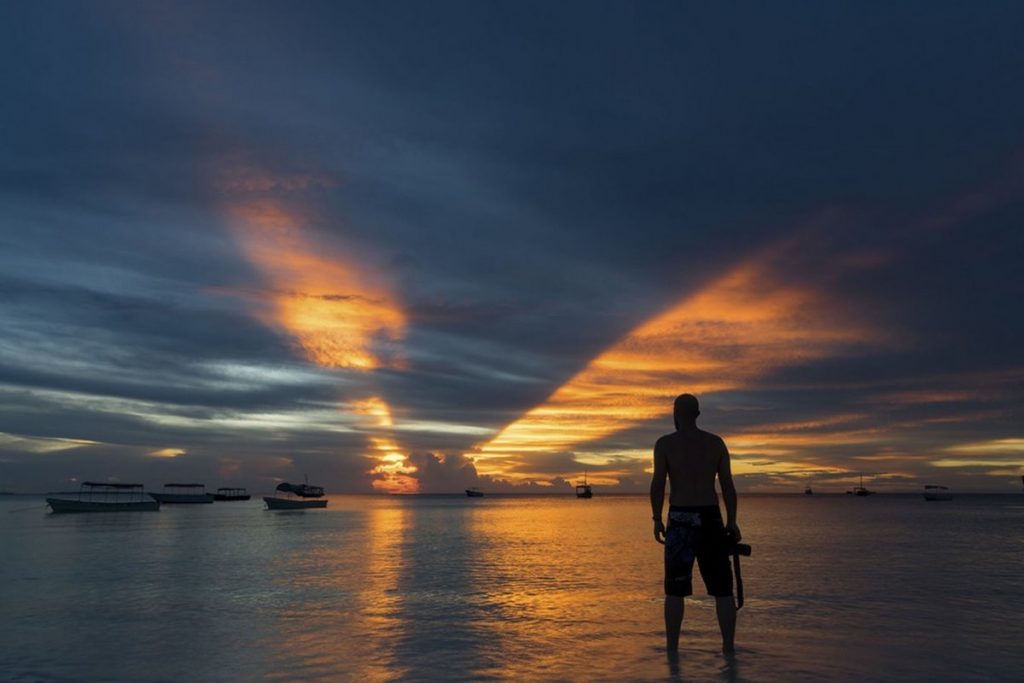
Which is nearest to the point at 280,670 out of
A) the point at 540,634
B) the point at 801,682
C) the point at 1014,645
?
the point at 540,634

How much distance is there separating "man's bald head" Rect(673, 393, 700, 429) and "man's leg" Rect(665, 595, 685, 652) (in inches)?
75.9

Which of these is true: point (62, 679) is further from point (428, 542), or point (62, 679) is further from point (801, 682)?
point (428, 542)

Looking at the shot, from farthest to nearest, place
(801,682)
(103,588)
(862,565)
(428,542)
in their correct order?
(428,542) → (862,565) → (103,588) → (801,682)

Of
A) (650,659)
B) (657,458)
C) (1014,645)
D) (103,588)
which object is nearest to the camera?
(657,458)

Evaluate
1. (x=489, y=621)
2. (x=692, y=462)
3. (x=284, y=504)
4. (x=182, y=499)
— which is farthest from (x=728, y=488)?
(x=182, y=499)

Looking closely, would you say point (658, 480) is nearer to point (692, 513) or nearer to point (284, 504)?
point (692, 513)

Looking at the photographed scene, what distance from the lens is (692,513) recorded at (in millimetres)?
8328

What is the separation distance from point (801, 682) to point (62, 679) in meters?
8.13

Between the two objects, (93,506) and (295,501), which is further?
(295,501)

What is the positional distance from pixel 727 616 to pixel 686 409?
2.38m

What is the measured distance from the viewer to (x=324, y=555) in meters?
29.0

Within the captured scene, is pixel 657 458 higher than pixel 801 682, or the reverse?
pixel 657 458

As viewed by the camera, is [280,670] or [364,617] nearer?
[280,670]

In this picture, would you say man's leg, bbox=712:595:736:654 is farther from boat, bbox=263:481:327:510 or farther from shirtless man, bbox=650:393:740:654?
boat, bbox=263:481:327:510
